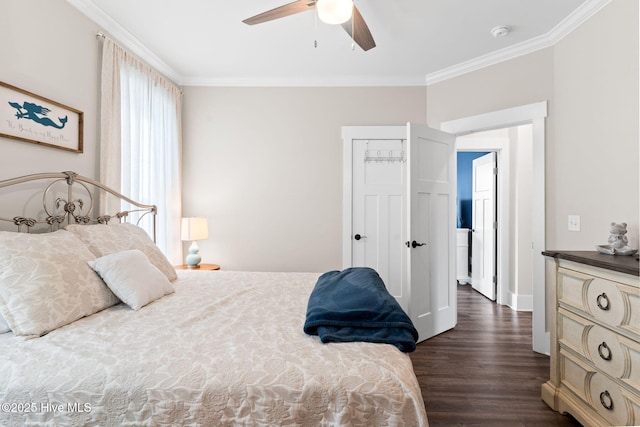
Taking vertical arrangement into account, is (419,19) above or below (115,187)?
above

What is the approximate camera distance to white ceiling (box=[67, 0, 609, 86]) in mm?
2297

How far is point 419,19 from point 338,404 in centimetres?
269

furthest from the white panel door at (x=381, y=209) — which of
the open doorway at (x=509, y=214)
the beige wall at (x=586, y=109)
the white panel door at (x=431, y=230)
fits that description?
the open doorway at (x=509, y=214)

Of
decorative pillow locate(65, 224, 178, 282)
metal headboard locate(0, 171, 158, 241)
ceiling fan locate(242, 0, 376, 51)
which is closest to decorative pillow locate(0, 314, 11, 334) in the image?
decorative pillow locate(65, 224, 178, 282)

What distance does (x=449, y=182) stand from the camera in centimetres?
326

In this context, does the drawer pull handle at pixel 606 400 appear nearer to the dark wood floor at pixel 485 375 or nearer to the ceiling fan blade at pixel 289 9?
the dark wood floor at pixel 485 375

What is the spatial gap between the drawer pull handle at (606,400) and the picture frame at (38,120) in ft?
11.7

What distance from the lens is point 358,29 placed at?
1.99m

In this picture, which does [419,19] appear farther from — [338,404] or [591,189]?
[338,404]

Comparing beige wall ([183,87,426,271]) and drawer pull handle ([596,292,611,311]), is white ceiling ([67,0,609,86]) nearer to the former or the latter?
beige wall ([183,87,426,271])

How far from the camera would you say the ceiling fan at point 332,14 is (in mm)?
1602

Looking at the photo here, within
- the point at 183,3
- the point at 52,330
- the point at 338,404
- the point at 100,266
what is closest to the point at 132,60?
the point at 183,3

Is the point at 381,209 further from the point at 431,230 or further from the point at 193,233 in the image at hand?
the point at 193,233

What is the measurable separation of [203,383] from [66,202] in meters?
1.89
